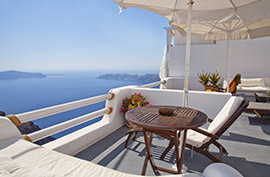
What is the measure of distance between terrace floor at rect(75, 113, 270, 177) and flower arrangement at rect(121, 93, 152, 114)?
0.46 metres

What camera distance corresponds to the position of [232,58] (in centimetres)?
769

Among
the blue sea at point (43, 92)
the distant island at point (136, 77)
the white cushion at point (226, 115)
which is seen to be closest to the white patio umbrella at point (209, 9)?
the white cushion at point (226, 115)

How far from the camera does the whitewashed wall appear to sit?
716 cm

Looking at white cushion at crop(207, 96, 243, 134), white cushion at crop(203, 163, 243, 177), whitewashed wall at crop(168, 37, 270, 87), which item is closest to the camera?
white cushion at crop(203, 163, 243, 177)

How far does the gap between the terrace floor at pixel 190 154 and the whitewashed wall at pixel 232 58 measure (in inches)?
204

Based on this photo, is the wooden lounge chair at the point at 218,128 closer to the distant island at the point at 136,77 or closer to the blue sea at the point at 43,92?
the blue sea at the point at 43,92

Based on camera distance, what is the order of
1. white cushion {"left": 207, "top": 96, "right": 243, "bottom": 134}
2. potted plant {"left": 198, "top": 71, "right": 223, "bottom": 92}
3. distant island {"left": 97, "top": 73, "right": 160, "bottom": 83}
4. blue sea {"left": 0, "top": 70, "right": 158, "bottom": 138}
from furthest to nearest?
distant island {"left": 97, "top": 73, "right": 160, "bottom": 83} < blue sea {"left": 0, "top": 70, "right": 158, "bottom": 138} < potted plant {"left": 198, "top": 71, "right": 223, "bottom": 92} < white cushion {"left": 207, "top": 96, "right": 243, "bottom": 134}

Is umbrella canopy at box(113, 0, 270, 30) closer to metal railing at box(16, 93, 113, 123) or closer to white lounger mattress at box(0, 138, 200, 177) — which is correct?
metal railing at box(16, 93, 113, 123)

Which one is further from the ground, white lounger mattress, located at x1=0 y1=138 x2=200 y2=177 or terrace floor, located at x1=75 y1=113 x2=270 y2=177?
white lounger mattress, located at x1=0 y1=138 x2=200 y2=177

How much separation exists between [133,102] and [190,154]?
55.0 inches

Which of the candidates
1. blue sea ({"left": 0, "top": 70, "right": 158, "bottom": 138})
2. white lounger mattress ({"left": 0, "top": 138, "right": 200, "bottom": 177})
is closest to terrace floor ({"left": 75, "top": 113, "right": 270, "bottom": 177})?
white lounger mattress ({"left": 0, "top": 138, "right": 200, "bottom": 177})

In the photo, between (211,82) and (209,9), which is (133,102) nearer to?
(209,9)

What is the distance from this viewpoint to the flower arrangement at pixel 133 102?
3.27m

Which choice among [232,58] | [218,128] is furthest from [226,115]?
[232,58]
